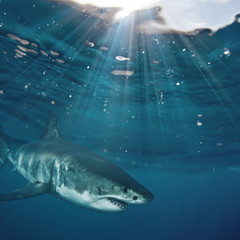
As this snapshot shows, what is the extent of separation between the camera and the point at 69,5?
7289 mm

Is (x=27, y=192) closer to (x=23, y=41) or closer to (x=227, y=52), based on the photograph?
(x=23, y=41)

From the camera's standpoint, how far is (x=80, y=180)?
4.26 metres

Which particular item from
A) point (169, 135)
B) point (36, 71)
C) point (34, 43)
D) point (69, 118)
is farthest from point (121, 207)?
point (169, 135)

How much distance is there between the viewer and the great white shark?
3604 millimetres

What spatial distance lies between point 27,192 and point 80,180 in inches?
60.1

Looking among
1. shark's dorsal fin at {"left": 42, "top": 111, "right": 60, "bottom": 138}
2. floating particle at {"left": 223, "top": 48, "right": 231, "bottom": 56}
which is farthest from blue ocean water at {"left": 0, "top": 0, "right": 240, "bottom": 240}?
shark's dorsal fin at {"left": 42, "top": 111, "right": 60, "bottom": 138}

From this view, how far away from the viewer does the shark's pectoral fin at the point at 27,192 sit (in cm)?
463

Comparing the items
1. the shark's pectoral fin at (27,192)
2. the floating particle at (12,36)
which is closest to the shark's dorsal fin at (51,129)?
the shark's pectoral fin at (27,192)

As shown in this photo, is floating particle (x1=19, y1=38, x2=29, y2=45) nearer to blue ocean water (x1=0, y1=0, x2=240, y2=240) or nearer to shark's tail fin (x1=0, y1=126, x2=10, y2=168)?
blue ocean water (x1=0, y1=0, x2=240, y2=240)

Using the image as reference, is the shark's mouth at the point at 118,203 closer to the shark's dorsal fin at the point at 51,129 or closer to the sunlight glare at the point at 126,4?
the shark's dorsal fin at the point at 51,129

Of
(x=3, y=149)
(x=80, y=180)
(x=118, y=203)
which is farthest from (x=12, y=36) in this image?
(x=118, y=203)

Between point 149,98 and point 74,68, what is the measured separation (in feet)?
15.9

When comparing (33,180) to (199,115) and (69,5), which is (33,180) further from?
(199,115)

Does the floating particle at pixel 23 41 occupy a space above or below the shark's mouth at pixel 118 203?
above
